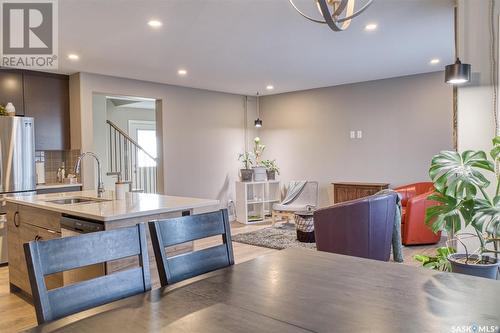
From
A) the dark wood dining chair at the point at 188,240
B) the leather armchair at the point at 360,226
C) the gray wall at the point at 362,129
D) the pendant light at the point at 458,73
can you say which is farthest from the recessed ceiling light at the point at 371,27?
the dark wood dining chair at the point at 188,240

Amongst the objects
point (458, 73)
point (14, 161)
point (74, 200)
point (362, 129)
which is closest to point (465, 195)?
point (458, 73)

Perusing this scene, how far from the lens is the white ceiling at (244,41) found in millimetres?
3127

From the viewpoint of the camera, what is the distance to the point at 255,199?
7.20 m

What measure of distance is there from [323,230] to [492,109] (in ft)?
5.74

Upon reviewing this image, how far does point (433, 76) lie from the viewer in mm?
5648

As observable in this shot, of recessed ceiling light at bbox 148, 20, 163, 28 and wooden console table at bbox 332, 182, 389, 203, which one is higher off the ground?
recessed ceiling light at bbox 148, 20, 163, 28

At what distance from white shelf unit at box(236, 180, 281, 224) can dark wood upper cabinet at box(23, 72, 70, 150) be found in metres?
3.06

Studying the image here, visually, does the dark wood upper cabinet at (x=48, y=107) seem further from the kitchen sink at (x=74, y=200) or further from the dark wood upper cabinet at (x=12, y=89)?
the kitchen sink at (x=74, y=200)

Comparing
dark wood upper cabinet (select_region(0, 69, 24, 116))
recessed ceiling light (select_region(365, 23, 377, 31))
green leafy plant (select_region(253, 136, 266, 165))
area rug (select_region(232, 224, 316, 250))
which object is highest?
recessed ceiling light (select_region(365, 23, 377, 31))

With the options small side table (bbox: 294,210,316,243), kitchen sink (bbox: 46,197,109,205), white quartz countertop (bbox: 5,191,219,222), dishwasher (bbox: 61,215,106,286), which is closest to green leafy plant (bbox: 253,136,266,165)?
small side table (bbox: 294,210,316,243)

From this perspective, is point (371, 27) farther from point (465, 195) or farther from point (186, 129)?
point (186, 129)

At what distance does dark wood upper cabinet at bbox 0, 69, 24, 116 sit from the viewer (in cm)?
477

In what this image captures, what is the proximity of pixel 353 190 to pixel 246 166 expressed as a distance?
210cm

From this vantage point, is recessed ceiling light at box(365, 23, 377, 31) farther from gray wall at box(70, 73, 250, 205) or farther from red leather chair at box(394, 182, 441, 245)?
gray wall at box(70, 73, 250, 205)
